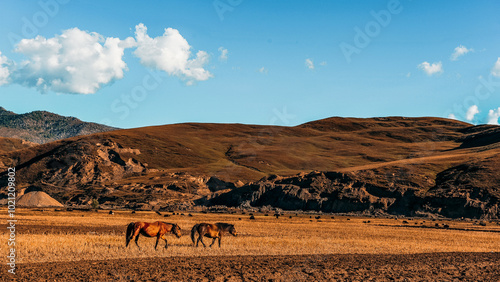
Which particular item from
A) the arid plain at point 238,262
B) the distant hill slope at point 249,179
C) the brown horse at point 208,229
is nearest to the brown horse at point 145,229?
the arid plain at point 238,262

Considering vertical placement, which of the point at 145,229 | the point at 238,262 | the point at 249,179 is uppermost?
the point at 249,179

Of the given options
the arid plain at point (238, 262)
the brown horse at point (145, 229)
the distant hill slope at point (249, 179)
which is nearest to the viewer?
the arid plain at point (238, 262)

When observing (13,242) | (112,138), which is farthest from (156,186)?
(13,242)

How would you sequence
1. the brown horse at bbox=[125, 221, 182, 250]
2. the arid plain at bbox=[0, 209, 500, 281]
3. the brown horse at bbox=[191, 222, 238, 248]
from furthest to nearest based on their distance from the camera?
the brown horse at bbox=[191, 222, 238, 248] < the brown horse at bbox=[125, 221, 182, 250] < the arid plain at bbox=[0, 209, 500, 281]

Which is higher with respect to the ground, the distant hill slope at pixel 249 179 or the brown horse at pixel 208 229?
the distant hill slope at pixel 249 179

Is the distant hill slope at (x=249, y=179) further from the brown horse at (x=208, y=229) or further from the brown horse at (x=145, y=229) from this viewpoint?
the brown horse at (x=145, y=229)

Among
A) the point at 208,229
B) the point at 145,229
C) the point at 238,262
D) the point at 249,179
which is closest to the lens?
the point at 238,262

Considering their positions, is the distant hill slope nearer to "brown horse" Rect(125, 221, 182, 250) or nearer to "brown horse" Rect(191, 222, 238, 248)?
"brown horse" Rect(191, 222, 238, 248)

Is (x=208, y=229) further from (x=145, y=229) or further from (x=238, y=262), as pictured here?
(x=238, y=262)

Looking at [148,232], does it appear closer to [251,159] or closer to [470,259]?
[470,259]

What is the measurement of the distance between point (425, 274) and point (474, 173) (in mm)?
104132

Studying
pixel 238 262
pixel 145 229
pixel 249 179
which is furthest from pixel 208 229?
pixel 249 179

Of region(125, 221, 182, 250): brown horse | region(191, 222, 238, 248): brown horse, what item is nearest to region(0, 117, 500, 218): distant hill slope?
region(191, 222, 238, 248): brown horse

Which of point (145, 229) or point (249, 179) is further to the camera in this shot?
point (249, 179)
